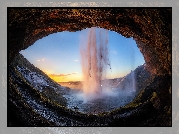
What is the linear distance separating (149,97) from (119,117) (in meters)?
1.01

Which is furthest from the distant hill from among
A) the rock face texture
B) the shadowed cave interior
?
the rock face texture

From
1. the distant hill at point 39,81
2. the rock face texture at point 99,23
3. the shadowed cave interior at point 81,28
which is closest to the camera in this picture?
the rock face texture at point 99,23

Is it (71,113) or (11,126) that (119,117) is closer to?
(71,113)

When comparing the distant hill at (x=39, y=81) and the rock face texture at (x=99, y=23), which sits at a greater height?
the rock face texture at (x=99, y=23)

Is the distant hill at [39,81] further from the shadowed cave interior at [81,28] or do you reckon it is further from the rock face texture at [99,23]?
the rock face texture at [99,23]

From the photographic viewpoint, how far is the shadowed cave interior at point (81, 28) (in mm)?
4254

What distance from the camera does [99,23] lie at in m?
5.25

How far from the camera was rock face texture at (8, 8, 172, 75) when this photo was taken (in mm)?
4047

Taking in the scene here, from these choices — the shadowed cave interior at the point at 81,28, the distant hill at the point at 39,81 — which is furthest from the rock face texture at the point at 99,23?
the distant hill at the point at 39,81

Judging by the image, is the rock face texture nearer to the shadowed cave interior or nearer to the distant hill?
the shadowed cave interior

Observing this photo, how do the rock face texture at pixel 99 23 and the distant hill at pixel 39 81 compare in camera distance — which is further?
the distant hill at pixel 39 81

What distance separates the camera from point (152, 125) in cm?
496

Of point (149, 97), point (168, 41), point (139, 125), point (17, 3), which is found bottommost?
point (139, 125)
